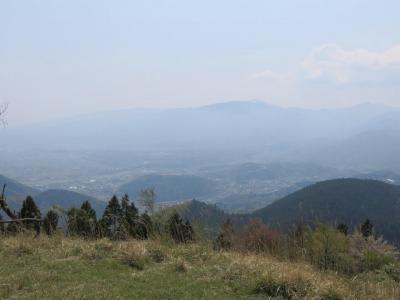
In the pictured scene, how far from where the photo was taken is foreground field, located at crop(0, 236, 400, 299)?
174 inches

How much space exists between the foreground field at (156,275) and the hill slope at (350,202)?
9121 cm

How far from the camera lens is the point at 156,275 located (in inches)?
197

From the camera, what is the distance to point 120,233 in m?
7.20

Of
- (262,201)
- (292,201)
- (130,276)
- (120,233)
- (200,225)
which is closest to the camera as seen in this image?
(130,276)

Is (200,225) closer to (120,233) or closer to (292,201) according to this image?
(120,233)

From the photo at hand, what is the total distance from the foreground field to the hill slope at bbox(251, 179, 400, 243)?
91214mm

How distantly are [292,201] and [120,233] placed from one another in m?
105

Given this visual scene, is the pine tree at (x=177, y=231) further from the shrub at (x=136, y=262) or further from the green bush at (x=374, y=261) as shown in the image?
the green bush at (x=374, y=261)

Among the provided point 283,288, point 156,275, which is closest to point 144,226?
point 156,275

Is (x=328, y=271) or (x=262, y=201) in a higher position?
(x=328, y=271)

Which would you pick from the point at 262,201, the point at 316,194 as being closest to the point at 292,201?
the point at 316,194

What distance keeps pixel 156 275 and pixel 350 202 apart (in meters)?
114

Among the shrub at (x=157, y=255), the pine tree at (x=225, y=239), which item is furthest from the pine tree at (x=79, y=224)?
the pine tree at (x=225, y=239)

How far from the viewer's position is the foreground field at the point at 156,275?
4422mm
